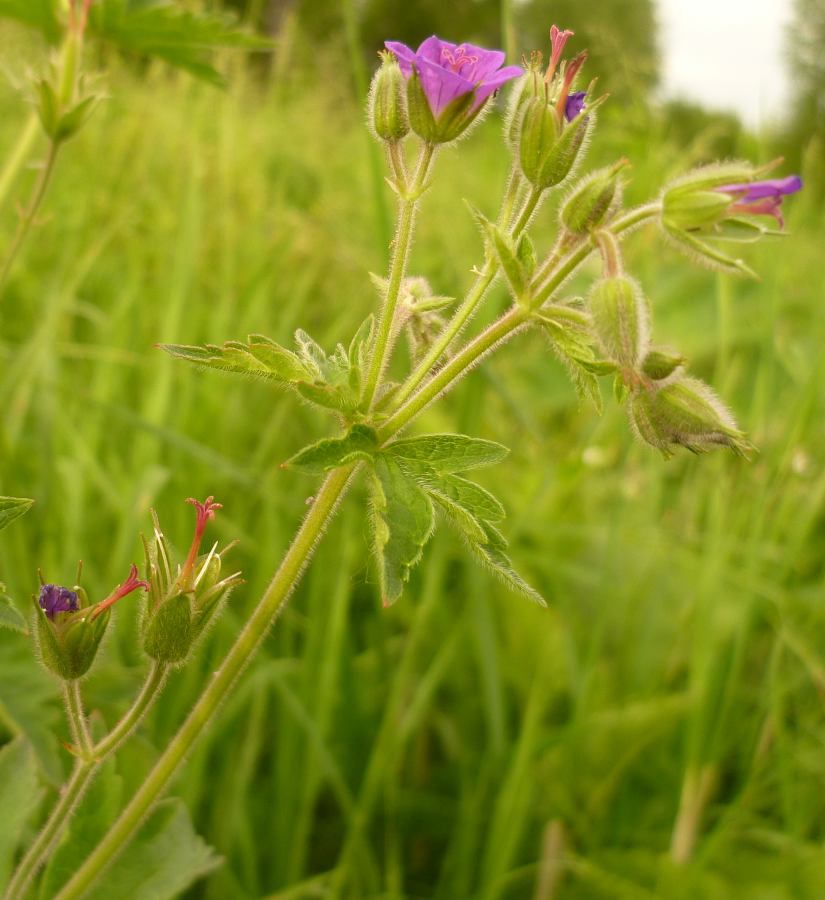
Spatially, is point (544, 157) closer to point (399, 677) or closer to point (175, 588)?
point (175, 588)

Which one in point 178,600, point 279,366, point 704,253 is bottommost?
point 178,600

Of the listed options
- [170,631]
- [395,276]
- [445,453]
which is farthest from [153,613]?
[395,276]

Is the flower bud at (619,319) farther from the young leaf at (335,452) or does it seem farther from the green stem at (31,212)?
the green stem at (31,212)

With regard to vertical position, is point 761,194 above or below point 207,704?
above

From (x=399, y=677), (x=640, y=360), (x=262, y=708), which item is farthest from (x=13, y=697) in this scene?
(x=640, y=360)

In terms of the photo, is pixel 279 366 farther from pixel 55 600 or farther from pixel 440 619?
pixel 440 619

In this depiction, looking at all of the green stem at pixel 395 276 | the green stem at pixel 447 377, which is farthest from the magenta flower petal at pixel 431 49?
the green stem at pixel 447 377

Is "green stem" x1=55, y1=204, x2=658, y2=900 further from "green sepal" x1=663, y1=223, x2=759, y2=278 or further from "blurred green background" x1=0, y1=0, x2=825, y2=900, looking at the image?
"green sepal" x1=663, y1=223, x2=759, y2=278
